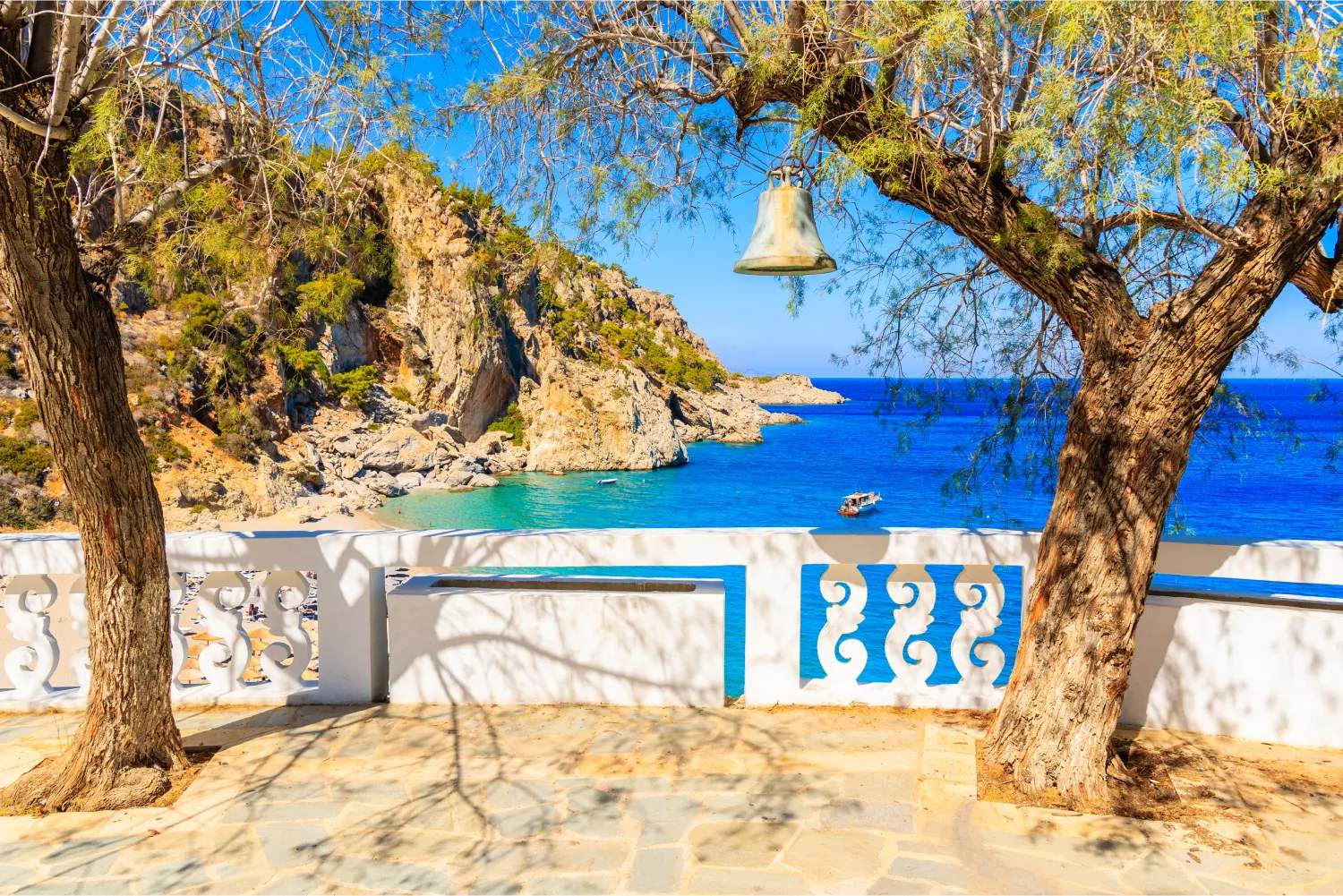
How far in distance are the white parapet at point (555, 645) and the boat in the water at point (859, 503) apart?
1392 inches

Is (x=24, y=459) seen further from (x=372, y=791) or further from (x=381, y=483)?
(x=372, y=791)

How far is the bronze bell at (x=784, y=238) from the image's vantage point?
3062 millimetres

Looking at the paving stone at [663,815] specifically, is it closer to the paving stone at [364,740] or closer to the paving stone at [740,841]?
the paving stone at [740,841]

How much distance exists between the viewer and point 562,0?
4.00 meters

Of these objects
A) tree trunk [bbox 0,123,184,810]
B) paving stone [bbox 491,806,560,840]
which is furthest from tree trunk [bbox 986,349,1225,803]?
tree trunk [bbox 0,123,184,810]

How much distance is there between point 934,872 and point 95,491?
322cm

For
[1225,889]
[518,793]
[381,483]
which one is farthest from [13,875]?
[381,483]

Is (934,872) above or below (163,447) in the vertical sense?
below

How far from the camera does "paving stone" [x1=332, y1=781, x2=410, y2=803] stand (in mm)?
3207

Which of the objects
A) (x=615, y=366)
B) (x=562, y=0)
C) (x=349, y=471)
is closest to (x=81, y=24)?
(x=562, y=0)

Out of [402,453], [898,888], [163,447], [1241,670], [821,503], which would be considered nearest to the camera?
[898,888]

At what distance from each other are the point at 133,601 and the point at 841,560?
2905 millimetres

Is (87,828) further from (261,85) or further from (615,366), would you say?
(615,366)

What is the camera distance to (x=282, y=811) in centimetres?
312
